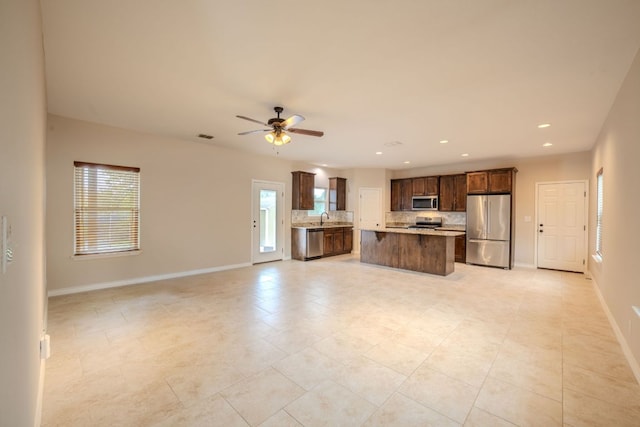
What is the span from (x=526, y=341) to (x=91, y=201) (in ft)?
19.9

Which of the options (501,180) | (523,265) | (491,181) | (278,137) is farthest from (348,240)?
(278,137)

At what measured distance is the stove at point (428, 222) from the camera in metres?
7.87

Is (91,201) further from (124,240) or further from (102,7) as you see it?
(102,7)

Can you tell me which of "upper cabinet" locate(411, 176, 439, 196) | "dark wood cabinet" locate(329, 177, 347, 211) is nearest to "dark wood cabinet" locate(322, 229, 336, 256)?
"dark wood cabinet" locate(329, 177, 347, 211)

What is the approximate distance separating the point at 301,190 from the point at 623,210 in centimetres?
584

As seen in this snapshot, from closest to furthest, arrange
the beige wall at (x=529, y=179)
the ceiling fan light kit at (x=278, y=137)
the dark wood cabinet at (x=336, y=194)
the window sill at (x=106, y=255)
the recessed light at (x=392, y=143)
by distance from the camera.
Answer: the ceiling fan light kit at (x=278, y=137), the window sill at (x=106, y=255), the recessed light at (x=392, y=143), the beige wall at (x=529, y=179), the dark wood cabinet at (x=336, y=194)

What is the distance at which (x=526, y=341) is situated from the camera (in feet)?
9.37

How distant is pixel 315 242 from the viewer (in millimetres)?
7352

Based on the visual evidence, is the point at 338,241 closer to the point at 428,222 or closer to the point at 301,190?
the point at 301,190

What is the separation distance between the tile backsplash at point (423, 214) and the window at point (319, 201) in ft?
6.40

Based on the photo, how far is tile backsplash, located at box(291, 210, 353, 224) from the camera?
25.1 ft

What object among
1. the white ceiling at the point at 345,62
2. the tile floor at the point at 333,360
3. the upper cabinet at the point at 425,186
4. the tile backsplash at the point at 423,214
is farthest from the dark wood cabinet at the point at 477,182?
the tile floor at the point at 333,360

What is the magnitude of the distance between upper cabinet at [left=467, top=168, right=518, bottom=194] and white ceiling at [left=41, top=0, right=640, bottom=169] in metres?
1.96

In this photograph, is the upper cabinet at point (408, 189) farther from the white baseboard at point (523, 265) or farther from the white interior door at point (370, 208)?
the white baseboard at point (523, 265)
